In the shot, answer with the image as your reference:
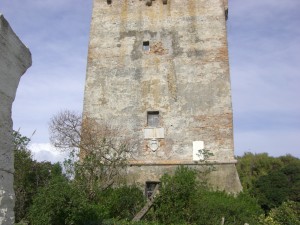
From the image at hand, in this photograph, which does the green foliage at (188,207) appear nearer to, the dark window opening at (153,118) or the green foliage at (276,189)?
the dark window opening at (153,118)

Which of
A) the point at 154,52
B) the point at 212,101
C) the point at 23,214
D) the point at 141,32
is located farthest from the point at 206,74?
the point at 23,214

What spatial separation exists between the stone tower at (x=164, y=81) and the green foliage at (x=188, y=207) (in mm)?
1962

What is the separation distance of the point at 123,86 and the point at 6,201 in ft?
47.8

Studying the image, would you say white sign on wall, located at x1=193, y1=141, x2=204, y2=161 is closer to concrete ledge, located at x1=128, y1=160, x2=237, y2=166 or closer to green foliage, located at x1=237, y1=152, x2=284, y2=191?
concrete ledge, located at x1=128, y1=160, x2=237, y2=166

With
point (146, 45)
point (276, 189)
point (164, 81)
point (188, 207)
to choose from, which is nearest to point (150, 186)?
point (188, 207)

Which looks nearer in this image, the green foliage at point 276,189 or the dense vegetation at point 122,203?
the dense vegetation at point 122,203

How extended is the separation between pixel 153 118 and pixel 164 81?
5.72 ft

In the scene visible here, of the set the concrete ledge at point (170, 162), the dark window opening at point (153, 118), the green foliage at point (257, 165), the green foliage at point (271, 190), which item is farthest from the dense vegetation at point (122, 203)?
the green foliage at point (257, 165)

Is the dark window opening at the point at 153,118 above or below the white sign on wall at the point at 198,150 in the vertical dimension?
above

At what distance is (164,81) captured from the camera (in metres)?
16.8

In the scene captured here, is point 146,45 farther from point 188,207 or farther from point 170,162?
point 188,207

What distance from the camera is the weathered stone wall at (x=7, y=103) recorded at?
2.66m

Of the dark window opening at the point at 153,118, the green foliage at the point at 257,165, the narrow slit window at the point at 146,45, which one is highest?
the narrow slit window at the point at 146,45

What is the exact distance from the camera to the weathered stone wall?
2658mm
